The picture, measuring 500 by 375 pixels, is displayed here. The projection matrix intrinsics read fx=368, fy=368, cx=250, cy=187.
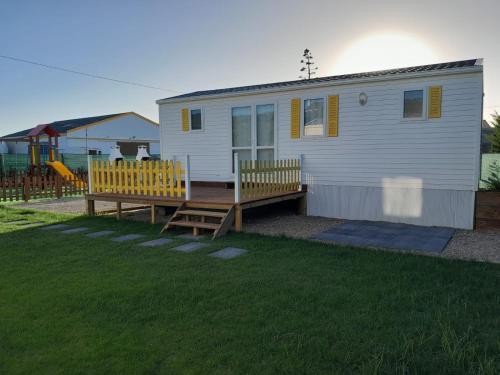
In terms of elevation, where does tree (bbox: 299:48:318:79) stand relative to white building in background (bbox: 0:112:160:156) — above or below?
above

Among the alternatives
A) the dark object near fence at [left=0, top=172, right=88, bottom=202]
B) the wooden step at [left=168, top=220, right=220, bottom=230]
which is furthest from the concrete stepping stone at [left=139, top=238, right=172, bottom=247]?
the dark object near fence at [left=0, top=172, right=88, bottom=202]

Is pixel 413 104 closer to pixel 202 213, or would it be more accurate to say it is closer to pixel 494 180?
pixel 202 213

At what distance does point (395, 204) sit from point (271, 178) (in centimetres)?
269

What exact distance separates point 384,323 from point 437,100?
18.8ft

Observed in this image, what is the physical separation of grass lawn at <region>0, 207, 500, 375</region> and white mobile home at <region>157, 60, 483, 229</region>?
3028 mm

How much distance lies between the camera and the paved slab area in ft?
18.8

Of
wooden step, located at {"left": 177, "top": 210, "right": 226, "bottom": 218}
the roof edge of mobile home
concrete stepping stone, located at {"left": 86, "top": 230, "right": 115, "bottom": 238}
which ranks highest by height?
the roof edge of mobile home

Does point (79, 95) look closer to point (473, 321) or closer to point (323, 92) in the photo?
point (323, 92)

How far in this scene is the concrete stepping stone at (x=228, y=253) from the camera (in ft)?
16.4

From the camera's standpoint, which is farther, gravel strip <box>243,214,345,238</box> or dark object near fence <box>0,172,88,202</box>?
dark object near fence <box>0,172,88,202</box>

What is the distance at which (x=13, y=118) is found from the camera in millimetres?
32875

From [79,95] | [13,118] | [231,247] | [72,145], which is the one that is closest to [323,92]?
[231,247]

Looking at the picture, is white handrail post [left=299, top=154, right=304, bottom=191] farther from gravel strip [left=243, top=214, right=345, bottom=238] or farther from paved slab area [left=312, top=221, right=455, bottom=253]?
paved slab area [left=312, top=221, right=455, bottom=253]

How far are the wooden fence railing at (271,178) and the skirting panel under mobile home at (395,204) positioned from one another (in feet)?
2.13
